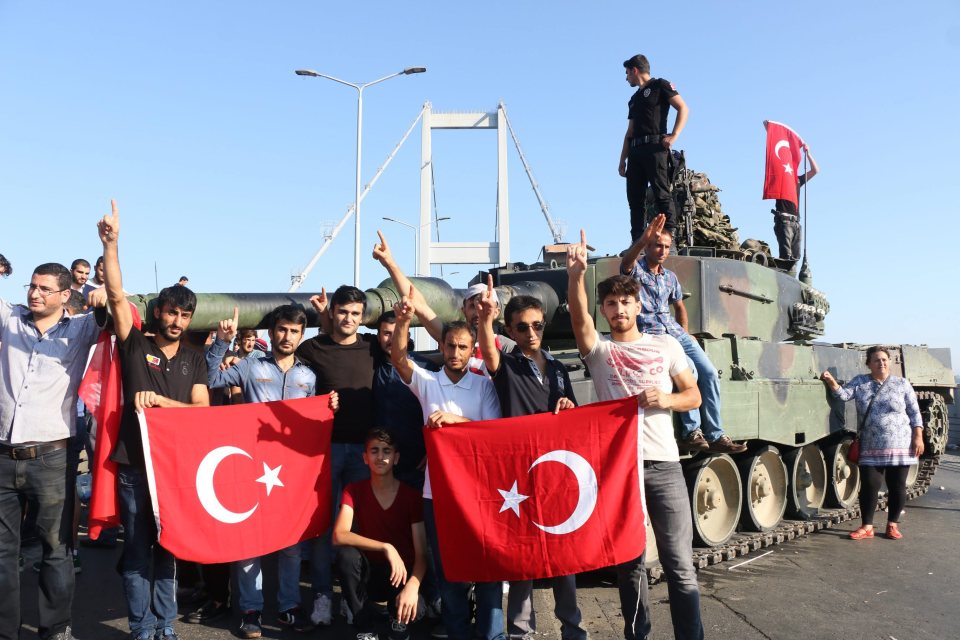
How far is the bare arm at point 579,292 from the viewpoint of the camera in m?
4.43

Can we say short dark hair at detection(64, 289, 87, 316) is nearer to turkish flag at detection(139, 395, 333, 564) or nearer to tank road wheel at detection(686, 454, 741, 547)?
turkish flag at detection(139, 395, 333, 564)

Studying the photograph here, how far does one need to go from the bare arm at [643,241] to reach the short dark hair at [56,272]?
345cm

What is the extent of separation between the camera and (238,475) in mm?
5188

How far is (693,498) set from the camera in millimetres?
7340

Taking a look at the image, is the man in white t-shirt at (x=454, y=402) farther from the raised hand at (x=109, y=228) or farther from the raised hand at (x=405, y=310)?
the raised hand at (x=109, y=228)

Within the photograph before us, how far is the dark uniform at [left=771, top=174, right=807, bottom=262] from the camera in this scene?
1173 centimetres

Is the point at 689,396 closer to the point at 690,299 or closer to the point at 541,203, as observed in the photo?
the point at 690,299

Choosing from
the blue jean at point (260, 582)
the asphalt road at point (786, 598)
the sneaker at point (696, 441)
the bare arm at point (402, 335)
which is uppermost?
the bare arm at point (402, 335)

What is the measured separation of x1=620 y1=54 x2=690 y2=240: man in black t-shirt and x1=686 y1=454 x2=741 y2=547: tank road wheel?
7.73ft

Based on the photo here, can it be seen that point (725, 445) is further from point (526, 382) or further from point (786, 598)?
point (526, 382)

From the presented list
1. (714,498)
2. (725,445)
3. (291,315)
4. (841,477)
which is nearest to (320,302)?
(291,315)

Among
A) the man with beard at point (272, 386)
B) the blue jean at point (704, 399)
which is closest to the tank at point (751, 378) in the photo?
the man with beard at point (272, 386)

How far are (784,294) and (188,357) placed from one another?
7.13 meters

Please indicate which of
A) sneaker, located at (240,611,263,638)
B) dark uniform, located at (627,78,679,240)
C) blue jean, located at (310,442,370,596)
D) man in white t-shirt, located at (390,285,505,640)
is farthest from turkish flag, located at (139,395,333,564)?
dark uniform, located at (627,78,679,240)
